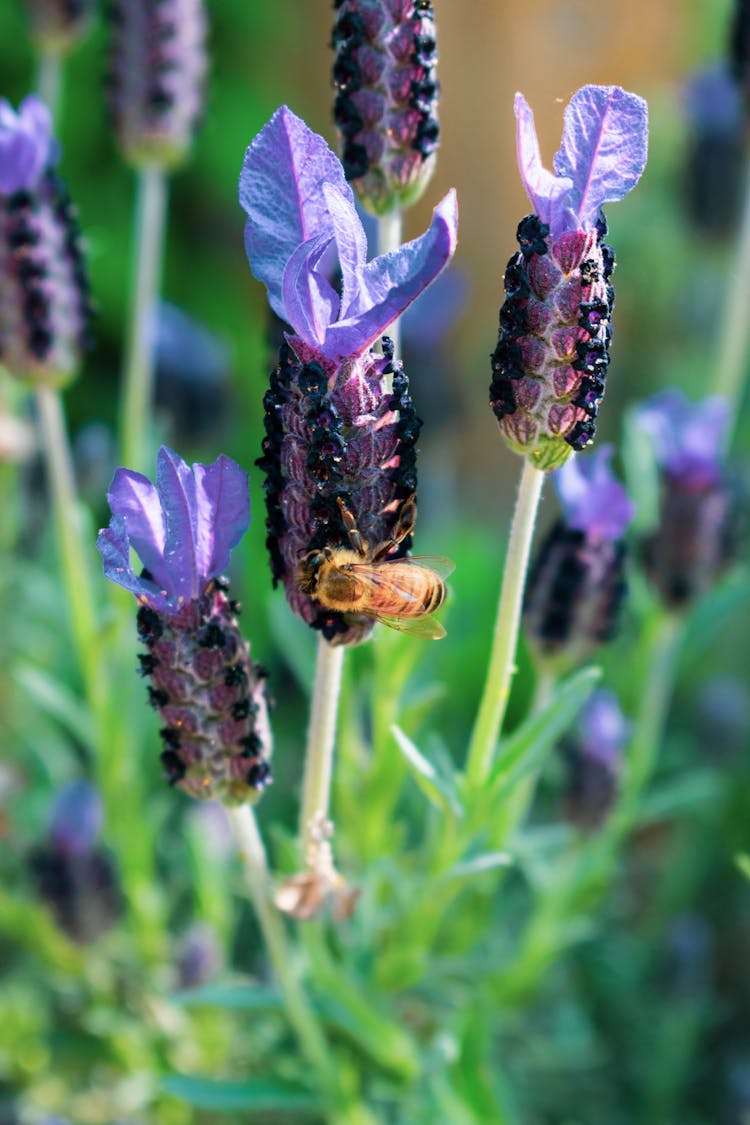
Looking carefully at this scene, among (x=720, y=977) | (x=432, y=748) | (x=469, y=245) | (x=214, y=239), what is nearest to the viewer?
(x=432, y=748)

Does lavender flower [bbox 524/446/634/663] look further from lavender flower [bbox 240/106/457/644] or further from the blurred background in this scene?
lavender flower [bbox 240/106/457/644]

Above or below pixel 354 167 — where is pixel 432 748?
below

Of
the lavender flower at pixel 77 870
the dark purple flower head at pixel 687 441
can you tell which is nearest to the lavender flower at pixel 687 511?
the dark purple flower head at pixel 687 441

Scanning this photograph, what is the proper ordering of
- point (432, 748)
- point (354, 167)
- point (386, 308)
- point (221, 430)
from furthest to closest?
point (221, 430), point (432, 748), point (354, 167), point (386, 308)

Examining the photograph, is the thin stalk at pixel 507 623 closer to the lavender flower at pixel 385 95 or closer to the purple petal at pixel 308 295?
the purple petal at pixel 308 295

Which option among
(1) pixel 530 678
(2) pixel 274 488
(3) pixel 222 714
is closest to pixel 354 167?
(2) pixel 274 488

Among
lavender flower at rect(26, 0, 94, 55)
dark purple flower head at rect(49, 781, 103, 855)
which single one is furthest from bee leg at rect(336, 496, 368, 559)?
lavender flower at rect(26, 0, 94, 55)

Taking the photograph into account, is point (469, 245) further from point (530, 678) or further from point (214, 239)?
point (530, 678)
